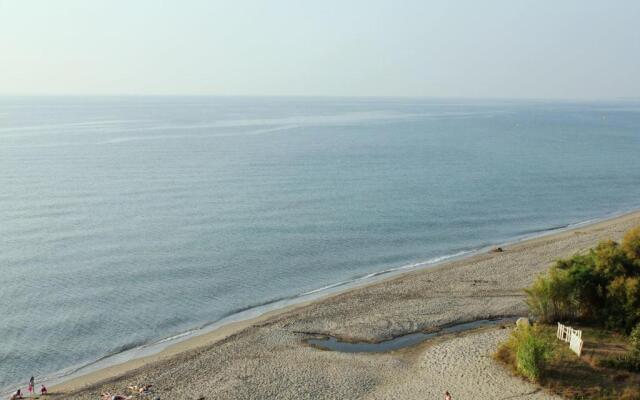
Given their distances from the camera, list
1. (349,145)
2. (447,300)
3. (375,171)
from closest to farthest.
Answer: (447,300) → (375,171) → (349,145)

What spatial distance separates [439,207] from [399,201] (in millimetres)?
6085

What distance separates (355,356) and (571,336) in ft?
38.9

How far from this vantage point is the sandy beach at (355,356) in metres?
29.1

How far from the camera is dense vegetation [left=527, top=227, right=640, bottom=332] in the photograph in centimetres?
3194

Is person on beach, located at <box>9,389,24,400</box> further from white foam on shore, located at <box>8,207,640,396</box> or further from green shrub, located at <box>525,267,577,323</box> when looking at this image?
green shrub, located at <box>525,267,577,323</box>

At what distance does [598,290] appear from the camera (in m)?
33.0

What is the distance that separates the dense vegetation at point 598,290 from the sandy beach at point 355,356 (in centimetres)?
334

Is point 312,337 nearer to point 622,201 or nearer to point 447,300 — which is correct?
point 447,300

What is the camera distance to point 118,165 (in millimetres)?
103375

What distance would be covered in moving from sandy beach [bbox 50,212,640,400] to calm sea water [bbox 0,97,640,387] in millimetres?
4364

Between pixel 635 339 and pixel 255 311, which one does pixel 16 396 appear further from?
pixel 635 339

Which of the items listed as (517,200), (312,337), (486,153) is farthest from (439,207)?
(486,153)

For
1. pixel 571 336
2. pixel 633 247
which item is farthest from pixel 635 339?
pixel 633 247

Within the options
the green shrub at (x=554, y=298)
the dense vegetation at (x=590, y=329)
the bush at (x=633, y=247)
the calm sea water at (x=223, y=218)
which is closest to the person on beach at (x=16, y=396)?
the calm sea water at (x=223, y=218)
